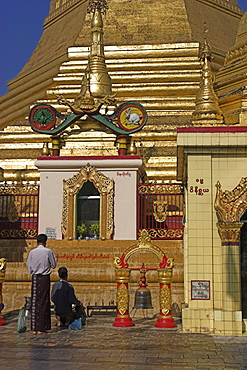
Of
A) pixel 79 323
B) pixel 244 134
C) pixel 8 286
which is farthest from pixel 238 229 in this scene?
pixel 8 286

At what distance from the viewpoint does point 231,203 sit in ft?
39.2

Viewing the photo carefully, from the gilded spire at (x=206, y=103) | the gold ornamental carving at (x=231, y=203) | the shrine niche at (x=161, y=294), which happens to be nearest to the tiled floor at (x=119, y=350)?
the shrine niche at (x=161, y=294)

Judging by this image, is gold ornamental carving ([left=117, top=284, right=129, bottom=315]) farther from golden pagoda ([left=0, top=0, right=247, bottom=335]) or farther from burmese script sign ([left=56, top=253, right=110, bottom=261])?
burmese script sign ([left=56, top=253, right=110, bottom=261])

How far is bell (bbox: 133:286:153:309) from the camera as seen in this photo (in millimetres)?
14991

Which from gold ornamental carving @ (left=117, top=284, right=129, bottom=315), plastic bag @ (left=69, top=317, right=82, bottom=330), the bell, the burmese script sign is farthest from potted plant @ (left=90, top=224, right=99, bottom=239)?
plastic bag @ (left=69, top=317, right=82, bottom=330)

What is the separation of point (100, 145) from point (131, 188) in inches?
145

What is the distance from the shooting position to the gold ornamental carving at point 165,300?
40.4ft

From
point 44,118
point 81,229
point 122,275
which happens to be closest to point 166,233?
point 81,229

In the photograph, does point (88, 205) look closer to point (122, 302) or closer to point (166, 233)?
point (166, 233)

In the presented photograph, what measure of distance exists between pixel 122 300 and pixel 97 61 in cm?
1550

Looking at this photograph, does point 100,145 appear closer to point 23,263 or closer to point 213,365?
point 23,263

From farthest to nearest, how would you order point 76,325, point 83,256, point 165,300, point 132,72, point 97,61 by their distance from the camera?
point 132,72
point 97,61
point 83,256
point 165,300
point 76,325

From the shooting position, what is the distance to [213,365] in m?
8.27

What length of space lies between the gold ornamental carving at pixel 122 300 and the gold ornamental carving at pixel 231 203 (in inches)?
95.4
